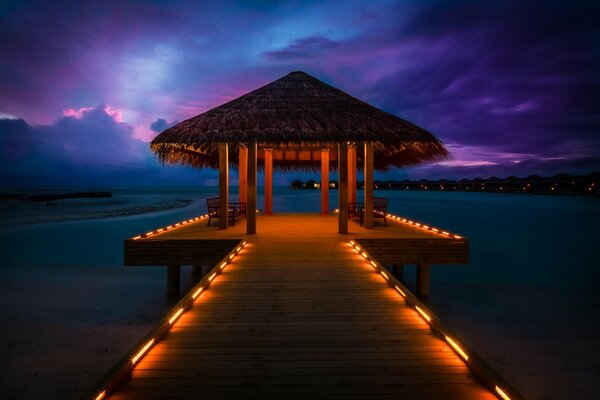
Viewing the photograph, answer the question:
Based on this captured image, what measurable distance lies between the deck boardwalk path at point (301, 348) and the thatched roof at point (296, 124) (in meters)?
3.25

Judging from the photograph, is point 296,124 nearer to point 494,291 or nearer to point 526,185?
point 494,291

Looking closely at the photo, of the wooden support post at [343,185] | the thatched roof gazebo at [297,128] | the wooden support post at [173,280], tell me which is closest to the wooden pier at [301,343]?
the wooden support post at [343,185]

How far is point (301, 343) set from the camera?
3.21m

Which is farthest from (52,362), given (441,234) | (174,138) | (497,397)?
(441,234)

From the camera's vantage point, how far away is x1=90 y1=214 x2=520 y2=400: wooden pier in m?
2.58

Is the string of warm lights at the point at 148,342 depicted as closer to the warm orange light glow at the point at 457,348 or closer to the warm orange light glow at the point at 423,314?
the warm orange light glow at the point at 423,314

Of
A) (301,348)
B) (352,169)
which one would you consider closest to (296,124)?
(352,169)

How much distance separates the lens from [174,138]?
7.52 meters

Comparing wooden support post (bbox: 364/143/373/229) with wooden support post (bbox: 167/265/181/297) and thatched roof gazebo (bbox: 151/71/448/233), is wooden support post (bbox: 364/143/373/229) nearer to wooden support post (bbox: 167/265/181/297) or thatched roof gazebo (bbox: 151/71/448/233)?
thatched roof gazebo (bbox: 151/71/448/233)

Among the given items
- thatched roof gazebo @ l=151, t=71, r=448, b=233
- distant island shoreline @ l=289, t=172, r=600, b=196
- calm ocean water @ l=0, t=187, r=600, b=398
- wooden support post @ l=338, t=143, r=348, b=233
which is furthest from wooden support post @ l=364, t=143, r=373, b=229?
distant island shoreline @ l=289, t=172, r=600, b=196

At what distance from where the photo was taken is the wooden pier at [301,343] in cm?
258

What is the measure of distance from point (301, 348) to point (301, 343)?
87mm

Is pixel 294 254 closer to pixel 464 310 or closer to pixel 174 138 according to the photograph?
pixel 174 138

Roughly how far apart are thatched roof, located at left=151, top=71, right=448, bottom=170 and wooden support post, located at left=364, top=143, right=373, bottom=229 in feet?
1.89
